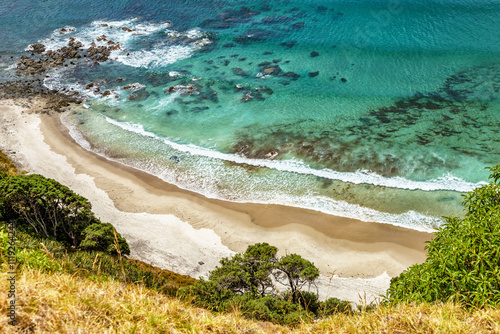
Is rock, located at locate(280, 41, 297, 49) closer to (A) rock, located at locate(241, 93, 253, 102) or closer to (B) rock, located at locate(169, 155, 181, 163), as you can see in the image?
(A) rock, located at locate(241, 93, 253, 102)

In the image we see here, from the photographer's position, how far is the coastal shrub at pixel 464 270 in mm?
9562

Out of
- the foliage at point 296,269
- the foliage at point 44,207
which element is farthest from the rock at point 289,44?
the foliage at point 296,269

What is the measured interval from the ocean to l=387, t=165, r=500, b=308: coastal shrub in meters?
16.8

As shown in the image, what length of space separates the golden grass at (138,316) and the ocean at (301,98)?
2037cm

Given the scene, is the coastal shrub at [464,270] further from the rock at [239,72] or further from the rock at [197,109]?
the rock at [239,72]

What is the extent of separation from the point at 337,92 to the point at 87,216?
110 ft

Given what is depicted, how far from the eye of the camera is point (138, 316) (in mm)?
7918

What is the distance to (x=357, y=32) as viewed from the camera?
183ft

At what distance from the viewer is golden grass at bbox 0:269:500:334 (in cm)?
729

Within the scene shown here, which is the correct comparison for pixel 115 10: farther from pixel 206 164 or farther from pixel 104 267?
pixel 104 267

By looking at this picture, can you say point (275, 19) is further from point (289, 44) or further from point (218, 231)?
point (218, 231)

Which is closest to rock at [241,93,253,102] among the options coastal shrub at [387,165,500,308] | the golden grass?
coastal shrub at [387,165,500,308]

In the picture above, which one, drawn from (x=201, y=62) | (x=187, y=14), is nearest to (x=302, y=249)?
(x=201, y=62)

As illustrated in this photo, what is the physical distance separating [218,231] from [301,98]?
23.4 m
